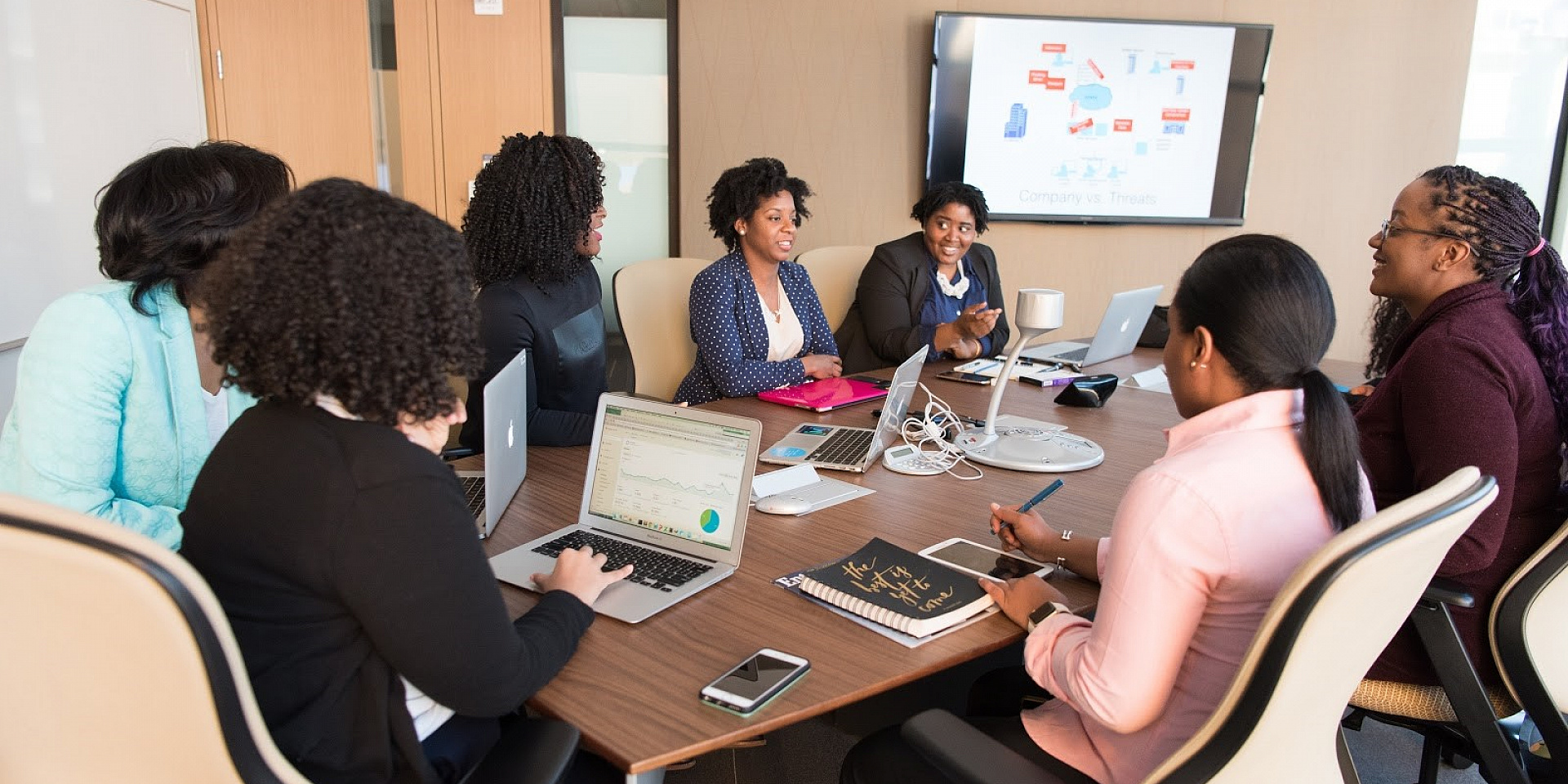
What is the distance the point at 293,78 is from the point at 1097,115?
368 centimetres

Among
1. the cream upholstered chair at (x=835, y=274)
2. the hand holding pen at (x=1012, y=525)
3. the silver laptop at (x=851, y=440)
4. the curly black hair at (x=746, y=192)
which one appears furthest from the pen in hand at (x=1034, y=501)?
the cream upholstered chair at (x=835, y=274)

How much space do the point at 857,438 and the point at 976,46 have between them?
309cm

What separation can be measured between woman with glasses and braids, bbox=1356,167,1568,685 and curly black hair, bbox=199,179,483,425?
1535 mm

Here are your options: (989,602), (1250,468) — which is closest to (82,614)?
(989,602)

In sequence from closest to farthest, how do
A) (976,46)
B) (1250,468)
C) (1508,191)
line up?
(1250,468) → (1508,191) → (976,46)

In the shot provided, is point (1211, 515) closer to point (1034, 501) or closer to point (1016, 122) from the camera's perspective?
point (1034, 501)

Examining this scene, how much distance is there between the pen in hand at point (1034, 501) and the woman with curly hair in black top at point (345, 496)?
882 millimetres

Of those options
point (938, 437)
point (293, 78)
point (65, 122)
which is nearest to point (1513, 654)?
point (938, 437)

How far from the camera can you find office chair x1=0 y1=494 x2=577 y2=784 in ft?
2.86

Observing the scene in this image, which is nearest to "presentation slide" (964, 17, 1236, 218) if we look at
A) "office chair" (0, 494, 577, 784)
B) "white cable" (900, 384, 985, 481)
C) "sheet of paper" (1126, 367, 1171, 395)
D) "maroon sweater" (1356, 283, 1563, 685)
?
"sheet of paper" (1126, 367, 1171, 395)

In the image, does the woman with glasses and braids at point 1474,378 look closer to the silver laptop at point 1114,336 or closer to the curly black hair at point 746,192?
the silver laptop at point 1114,336

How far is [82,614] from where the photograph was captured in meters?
0.90

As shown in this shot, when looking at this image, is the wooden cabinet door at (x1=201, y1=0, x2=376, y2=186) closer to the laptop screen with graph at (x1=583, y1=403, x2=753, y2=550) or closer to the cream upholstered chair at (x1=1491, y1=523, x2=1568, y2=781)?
the laptop screen with graph at (x1=583, y1=403, x2=753, y2=550)

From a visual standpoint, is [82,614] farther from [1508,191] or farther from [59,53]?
[59,53]
